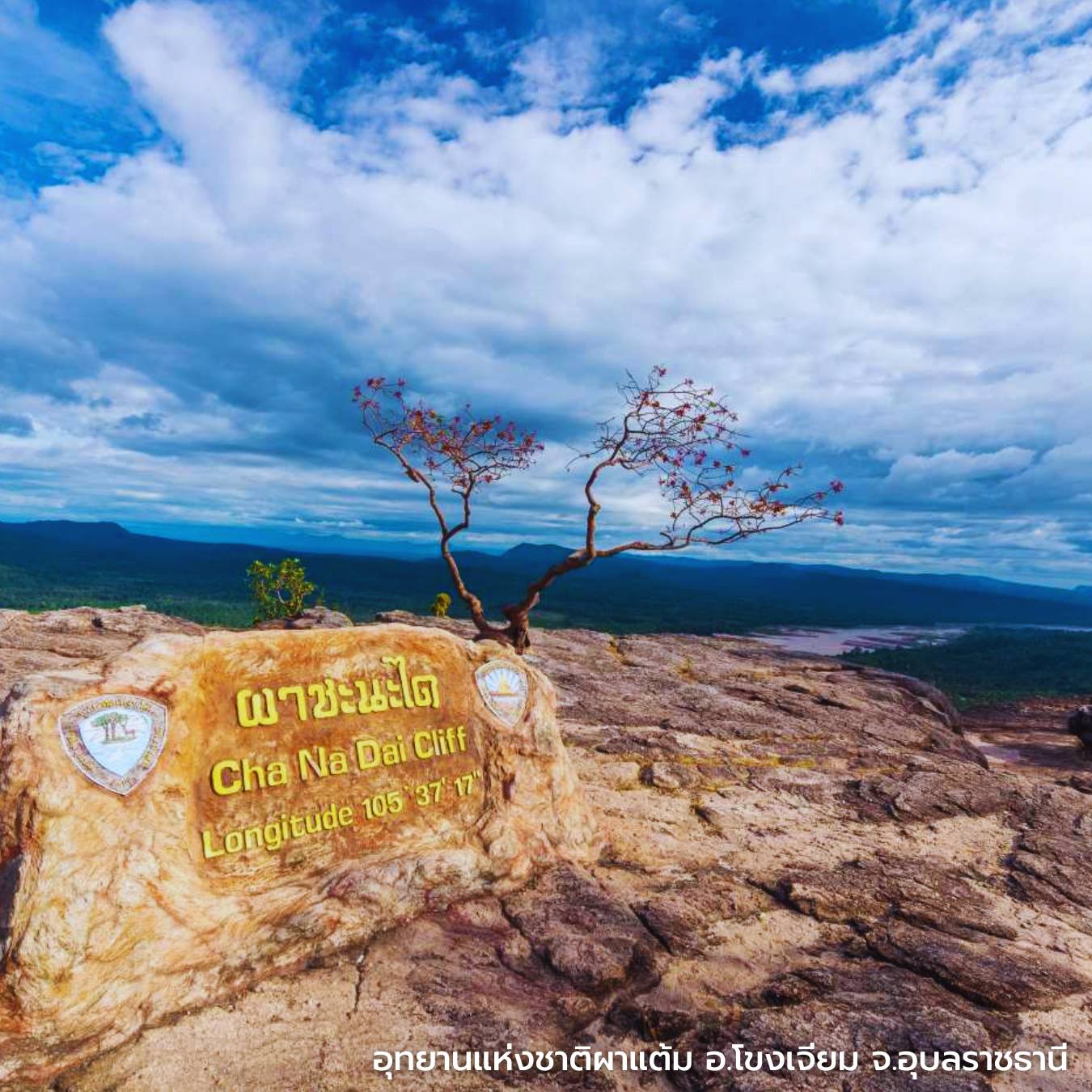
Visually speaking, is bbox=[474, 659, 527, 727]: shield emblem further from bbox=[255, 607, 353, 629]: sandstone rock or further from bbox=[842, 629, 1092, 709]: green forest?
bbox=[842, 629, 1092, 709]: green forest

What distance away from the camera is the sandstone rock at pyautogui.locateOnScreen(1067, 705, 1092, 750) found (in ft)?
87.0

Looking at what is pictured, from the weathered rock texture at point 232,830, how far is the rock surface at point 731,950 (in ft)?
1.29

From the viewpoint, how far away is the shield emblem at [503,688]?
9346 millimetres

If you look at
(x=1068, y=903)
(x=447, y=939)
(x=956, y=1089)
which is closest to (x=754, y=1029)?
(x=956, y=1089)

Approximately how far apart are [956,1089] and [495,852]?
16.3ft

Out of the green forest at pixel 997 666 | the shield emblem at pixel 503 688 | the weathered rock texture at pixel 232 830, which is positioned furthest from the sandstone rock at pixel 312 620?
the green forest at pixel 997 666

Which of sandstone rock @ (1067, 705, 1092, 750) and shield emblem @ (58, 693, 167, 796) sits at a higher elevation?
shield emblem @ (58, 693, 167, 796)

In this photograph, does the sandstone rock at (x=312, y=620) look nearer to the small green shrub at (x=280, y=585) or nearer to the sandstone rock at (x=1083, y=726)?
the small green shrub at (x=280, y=585)

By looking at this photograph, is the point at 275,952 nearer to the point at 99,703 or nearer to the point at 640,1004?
the point at 99,703

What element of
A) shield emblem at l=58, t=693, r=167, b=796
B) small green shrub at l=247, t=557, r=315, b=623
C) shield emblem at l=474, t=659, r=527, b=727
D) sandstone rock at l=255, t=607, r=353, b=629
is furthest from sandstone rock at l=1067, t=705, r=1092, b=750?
small green shrub at l=247, t=557, r=315, b=623

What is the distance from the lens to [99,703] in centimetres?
675

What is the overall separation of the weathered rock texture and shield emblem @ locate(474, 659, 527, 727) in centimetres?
13

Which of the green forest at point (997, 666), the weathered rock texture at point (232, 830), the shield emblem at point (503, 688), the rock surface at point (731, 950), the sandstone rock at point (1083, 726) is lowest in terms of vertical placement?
the green forest at point (997, 666)

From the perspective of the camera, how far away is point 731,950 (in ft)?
24.5
